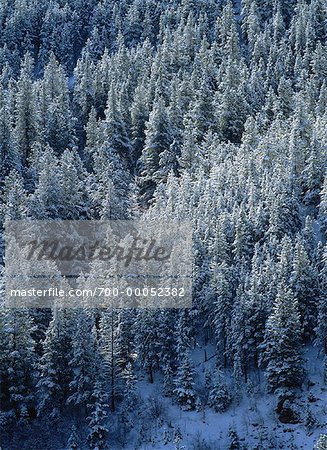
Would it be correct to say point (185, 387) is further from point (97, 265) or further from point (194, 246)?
point (194, 246)

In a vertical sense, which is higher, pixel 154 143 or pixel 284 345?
pixel 154 143

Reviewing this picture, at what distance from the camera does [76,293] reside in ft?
168

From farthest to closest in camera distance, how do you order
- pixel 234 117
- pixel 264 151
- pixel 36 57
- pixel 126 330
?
pixel 36 57 < pixel 234 117 < pixel 264 151 < pixel 126 330

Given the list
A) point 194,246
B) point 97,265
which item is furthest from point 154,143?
point 97,265

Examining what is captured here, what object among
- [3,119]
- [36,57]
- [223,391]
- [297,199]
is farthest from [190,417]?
[36,57]

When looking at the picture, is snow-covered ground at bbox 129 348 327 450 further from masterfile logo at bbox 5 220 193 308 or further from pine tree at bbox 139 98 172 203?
pine tree at bbox 139 98 172 203

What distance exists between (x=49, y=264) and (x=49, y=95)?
148 feet

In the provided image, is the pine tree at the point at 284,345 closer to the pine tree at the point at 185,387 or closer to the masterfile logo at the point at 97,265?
the pine tree at the point at 185,387

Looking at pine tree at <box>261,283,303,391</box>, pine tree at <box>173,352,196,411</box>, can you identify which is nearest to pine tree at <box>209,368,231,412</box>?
pine tree at <box>173,352,196,411</box>

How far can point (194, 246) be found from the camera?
2237 inches

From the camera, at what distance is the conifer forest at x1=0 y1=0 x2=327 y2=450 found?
4766 cm

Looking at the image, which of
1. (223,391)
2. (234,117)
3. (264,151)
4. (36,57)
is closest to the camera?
(223,391)

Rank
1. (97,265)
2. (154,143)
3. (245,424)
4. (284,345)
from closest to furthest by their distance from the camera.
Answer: (245,424) → (284,345) → (97,265) → (154,143)

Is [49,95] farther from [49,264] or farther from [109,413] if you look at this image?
[109,413]
